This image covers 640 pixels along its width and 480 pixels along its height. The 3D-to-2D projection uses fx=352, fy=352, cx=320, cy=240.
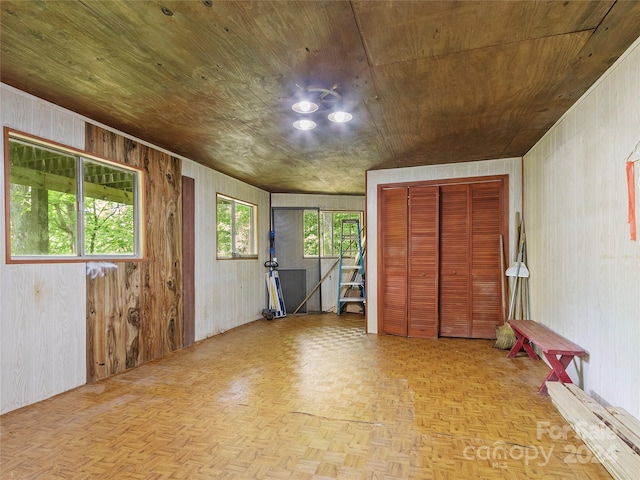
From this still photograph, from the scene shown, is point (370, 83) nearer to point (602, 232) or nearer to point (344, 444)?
point (602, 232)

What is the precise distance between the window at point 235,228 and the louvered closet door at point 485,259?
150 inches

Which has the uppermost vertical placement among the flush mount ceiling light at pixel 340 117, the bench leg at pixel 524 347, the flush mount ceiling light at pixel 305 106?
the flush mount ceiling light at pixel 340 117

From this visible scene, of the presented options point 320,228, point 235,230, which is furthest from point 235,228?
point 320,228

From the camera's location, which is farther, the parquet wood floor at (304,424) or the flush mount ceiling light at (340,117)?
the flush mount ceiling light at (340,117)

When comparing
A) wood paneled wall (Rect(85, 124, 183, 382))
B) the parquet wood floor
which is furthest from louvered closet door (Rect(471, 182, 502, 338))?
wood paneled wall (Rect(85, 124, 183, 382))

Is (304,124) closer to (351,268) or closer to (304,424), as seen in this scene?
(304,424)

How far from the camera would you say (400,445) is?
2217 millimetres

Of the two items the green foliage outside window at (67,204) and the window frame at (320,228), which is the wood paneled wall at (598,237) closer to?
the window frame at (320,228)

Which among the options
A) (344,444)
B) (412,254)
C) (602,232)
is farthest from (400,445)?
(412,254)

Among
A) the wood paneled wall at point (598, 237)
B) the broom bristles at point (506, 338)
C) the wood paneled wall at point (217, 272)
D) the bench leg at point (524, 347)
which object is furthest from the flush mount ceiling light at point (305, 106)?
the broom bristles at point (506, 338)

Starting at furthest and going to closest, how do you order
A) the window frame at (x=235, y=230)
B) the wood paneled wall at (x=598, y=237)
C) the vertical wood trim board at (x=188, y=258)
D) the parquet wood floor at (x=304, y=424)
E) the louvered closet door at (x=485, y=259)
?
the window frame at (x=235, y=230), the louvered closet door at (x=485, y=259), the vertical wood trim board at (x=188, y=258), the wood paneled wall at (x=598, y=237), the parquet wood floor at (x=304, y=424)

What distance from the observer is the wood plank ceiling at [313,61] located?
1.85 m

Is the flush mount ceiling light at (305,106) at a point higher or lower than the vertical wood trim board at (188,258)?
higher

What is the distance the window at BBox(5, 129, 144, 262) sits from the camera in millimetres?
2795
